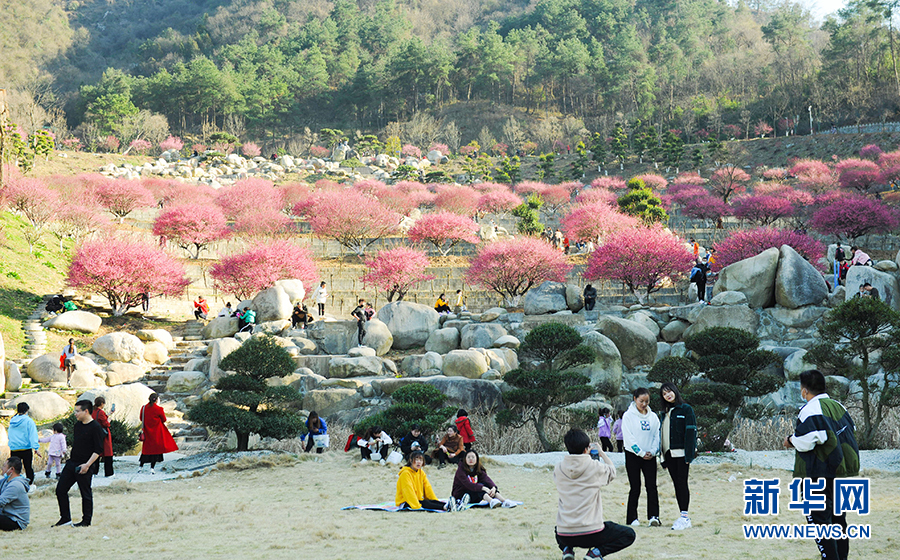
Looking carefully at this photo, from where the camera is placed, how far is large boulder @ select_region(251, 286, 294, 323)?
19.8 metres

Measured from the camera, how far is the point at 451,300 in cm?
2453

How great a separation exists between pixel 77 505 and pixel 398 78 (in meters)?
72.7

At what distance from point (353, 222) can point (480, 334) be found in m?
14.3

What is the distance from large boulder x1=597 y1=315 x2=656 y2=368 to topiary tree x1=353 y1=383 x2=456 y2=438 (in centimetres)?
670

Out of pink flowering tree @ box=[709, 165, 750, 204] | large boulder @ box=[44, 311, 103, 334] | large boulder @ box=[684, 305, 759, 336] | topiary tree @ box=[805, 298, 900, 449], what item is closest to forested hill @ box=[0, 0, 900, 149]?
pink flowering tree @ box=[709, 165, 750, 204]

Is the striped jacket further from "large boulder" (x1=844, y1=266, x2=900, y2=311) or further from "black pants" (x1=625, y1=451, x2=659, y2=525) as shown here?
"large boulder" (x1=844, y1=266, x2=900, y2=311)

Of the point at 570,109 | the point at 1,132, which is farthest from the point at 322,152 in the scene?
the point at 1,132

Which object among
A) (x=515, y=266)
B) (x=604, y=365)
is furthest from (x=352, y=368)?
(x=515, y=266)

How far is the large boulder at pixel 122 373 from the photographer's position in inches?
666

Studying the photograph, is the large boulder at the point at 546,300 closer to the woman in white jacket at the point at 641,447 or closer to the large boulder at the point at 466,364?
the large boulder at the point at 466,364

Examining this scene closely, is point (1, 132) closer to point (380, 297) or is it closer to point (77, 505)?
point (380, 297)

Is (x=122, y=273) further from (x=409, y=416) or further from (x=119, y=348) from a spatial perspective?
(x=409, y=416)

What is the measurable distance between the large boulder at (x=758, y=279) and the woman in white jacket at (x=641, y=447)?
13.8 metres

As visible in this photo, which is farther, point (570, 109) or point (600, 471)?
point (570, 109)
